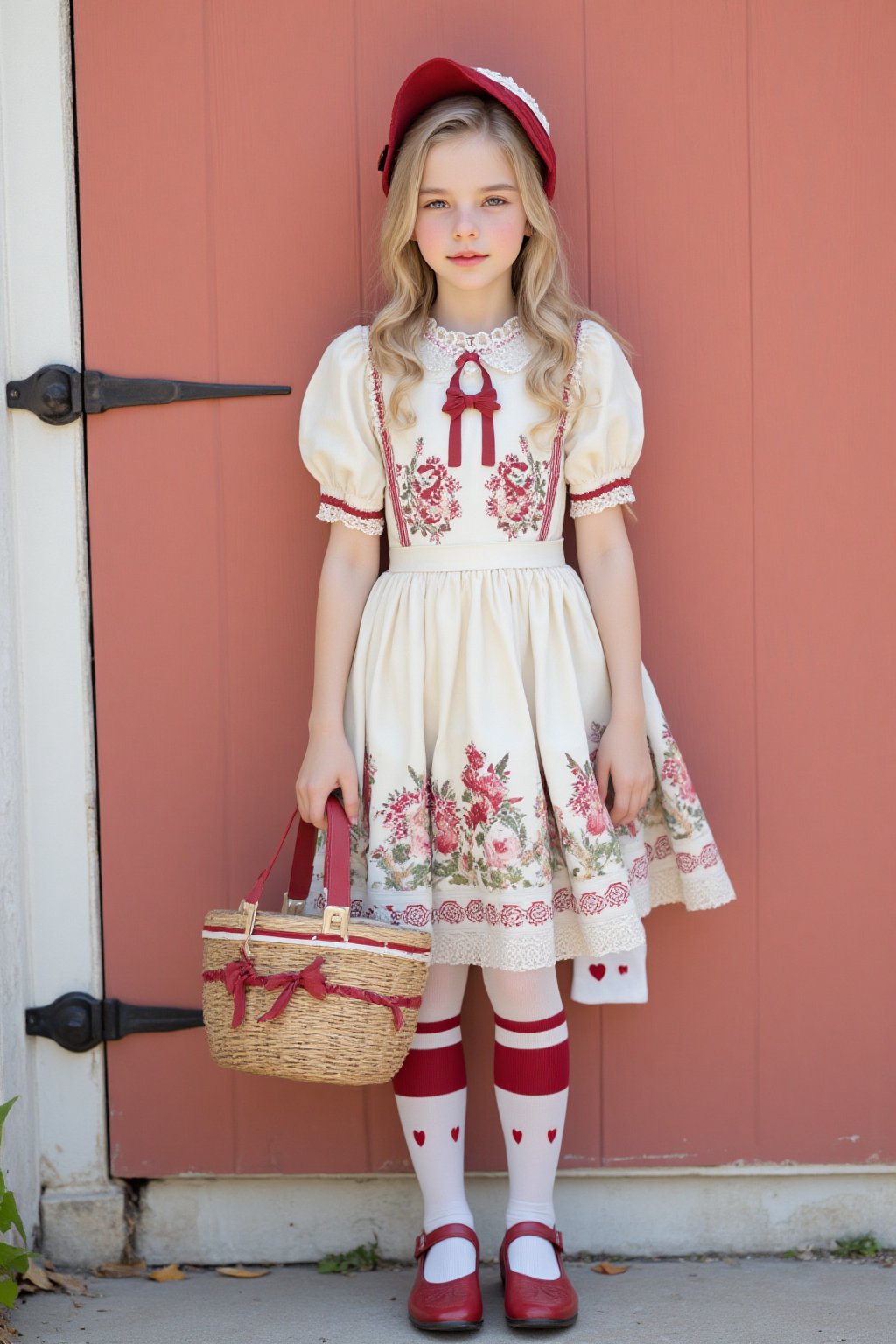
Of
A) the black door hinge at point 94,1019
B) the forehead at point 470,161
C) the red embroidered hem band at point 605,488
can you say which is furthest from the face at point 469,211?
the black door hinge at point 94,1019

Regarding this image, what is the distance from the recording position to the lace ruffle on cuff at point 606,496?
1911 millimetres

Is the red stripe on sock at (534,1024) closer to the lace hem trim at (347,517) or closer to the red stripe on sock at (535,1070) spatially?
the red stripe on sock at (535,1070)

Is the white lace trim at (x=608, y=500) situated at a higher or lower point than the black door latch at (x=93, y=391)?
lower

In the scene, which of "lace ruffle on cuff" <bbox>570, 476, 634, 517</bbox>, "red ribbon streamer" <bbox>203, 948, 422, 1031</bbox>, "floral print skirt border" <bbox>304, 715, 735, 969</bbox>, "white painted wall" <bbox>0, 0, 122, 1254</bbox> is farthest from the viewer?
"white painted wall" <bbox>0, 0, 122, 1254</bbox>

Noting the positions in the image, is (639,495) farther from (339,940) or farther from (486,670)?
(339,940)

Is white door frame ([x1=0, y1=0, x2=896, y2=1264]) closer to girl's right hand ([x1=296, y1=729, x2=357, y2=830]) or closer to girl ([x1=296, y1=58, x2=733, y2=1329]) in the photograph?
girl ([x1=296, y1=58, x2=733, y2=1329])

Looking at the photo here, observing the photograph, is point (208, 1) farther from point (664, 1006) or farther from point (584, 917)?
point (664, 1006)

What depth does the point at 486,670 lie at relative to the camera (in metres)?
1.85

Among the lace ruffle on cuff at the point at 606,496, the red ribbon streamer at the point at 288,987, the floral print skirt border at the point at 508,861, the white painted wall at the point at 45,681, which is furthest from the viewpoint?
the white painted wall at the point at 45,681

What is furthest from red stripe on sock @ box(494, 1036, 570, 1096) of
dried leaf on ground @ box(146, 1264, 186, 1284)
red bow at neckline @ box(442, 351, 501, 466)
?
red bow at neckline @ box(442, 351, 501, 466)

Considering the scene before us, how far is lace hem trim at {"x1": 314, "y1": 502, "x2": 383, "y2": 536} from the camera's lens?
193cm

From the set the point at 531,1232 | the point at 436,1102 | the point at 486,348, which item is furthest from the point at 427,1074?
the point at 486,348

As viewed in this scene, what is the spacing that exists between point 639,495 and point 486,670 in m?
0.44

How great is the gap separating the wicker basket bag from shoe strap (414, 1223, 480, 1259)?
1.06 ft
